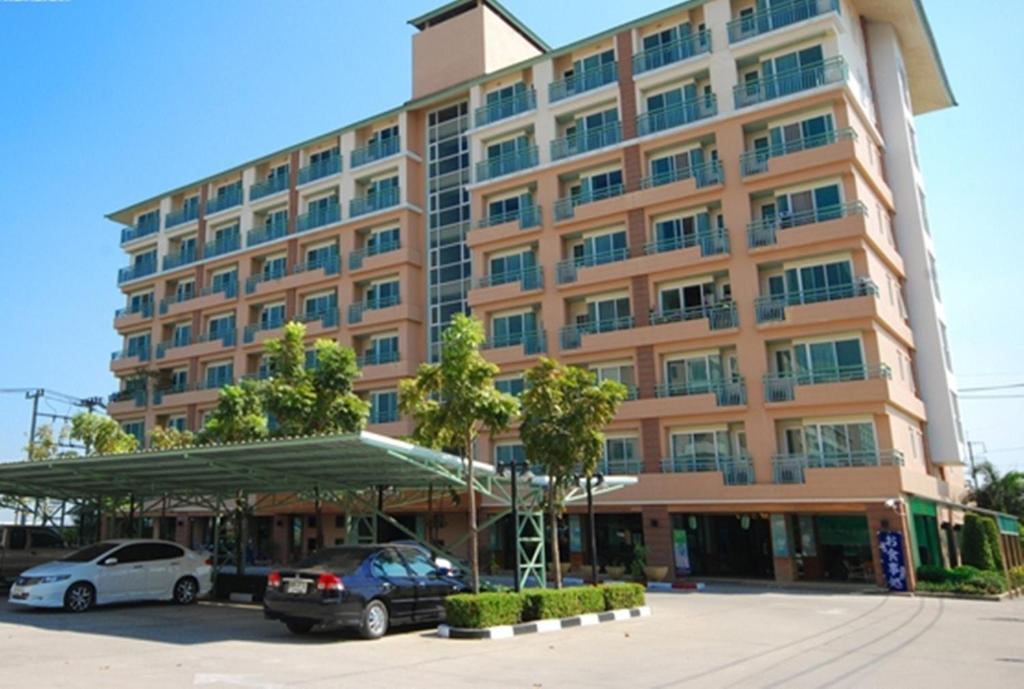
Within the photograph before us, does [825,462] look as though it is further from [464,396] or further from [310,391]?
[310,391]

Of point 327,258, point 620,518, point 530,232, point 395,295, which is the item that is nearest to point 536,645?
point 620,518

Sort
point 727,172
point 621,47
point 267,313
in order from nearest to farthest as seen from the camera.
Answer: point 727,172 < point 621,47 < point 267,313

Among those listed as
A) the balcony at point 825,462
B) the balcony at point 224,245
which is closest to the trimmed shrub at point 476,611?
the balcony at point 825,462

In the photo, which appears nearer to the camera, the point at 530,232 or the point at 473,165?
the point at 530,232

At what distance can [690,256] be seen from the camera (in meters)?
31.3

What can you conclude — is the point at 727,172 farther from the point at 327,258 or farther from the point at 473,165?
the point at 327,258

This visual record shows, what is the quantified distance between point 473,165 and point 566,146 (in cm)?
518

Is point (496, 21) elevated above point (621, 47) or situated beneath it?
elevated above

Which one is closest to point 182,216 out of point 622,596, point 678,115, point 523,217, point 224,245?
point 224,245

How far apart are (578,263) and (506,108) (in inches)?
353

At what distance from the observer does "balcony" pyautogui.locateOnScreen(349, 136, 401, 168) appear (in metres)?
41.2

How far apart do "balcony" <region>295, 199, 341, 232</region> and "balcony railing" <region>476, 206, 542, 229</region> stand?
9530 mm

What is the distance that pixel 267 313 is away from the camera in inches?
1775

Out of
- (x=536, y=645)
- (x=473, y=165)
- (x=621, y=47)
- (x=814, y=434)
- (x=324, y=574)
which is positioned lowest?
(x=536, y=645)
